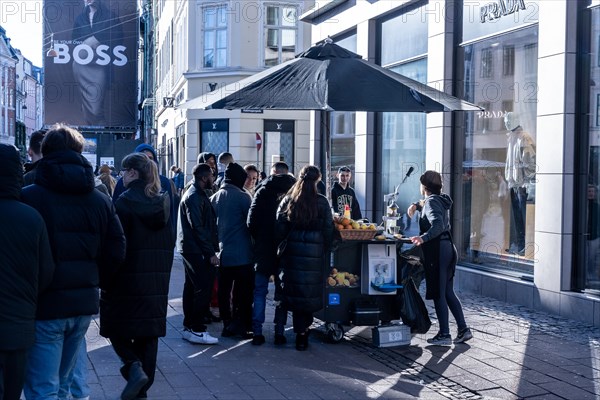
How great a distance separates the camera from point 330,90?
8797 millimetres

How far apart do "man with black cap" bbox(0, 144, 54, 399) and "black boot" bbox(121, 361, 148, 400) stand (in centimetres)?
164

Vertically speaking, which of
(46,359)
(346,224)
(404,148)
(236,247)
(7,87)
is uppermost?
(7,87)

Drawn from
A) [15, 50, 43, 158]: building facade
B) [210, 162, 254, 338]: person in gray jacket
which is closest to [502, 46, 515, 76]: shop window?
[210, 162, 254, 338]: person in gray jacket

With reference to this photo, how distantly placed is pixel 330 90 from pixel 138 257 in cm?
336

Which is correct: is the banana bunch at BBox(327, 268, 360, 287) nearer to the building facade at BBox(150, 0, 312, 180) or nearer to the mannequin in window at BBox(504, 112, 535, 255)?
the mannequin in window at BBox(504, 112, 535, 255)

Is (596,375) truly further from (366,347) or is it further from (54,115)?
(54,115)

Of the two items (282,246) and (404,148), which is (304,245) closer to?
(282,246)

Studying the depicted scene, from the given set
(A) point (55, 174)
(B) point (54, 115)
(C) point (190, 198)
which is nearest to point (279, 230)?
(C) point (190, 198)

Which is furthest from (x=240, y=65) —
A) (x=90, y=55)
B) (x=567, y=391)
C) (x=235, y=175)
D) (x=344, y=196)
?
(x=567, y=391)

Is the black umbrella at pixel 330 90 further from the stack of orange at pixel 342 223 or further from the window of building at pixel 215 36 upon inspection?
the window of building at pixel 215 36

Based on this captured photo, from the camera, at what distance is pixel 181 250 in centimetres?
876

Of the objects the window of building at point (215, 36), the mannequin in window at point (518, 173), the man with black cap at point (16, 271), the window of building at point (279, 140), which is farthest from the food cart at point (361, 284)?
the window of building at point (215, 36)

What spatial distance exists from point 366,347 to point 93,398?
3.24m

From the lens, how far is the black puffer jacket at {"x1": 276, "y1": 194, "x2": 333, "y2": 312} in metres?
8.48
